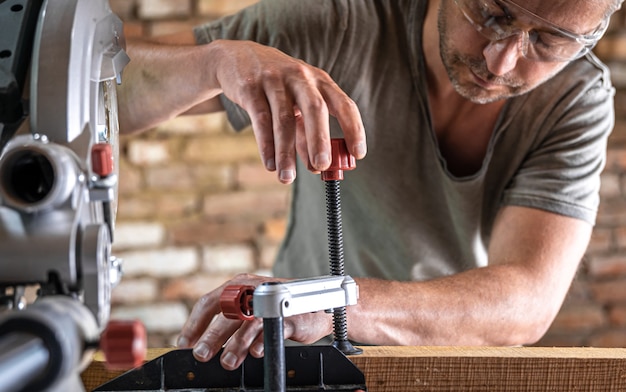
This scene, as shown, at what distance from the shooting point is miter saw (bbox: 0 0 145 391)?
513mm

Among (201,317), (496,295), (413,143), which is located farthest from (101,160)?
(413,143)

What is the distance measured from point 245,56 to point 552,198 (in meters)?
0.73

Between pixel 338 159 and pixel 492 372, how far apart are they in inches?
13.1

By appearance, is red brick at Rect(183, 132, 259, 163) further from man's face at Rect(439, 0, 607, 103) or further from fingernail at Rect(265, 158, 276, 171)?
fingernail at Rect(265, 158, 276, 171)

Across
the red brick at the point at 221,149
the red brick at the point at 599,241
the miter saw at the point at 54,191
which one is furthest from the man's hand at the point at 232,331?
the red brick at the point at 599,241

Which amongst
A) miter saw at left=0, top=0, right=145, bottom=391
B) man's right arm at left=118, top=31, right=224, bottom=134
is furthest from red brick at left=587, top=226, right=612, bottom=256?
miter saw at left=0, top=0, right=145, bottom=391

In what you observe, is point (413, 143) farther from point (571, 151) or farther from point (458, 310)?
point (458, 310)

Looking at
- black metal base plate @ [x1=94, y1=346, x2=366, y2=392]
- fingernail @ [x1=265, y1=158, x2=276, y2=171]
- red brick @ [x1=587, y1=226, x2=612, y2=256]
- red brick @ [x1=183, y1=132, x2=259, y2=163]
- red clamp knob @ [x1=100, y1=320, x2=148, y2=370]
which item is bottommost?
red brick @ [x1=587, y1=226, x2=612, y2=256]

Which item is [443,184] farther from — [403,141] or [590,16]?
[590,16]

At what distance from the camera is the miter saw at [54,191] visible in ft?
1.68

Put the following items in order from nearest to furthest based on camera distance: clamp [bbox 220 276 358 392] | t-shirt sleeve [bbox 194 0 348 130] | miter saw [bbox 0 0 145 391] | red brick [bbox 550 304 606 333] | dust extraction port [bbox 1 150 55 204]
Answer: miter saw [bbox 0 0 145 391], dust extraction port [bbox 1 150 55 204], clamp [bbox 220 276 358 392], t-shirt sleeve [bbox 194 0 348 130], red brick [bbox 550 304 606 333]

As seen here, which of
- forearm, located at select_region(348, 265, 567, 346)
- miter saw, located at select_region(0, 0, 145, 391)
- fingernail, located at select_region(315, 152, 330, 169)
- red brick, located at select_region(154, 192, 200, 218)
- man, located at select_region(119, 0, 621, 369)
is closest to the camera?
miter saw, located at select_region(0, 0, 145, 391)

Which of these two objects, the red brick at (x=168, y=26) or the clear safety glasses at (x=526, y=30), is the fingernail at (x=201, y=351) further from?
the red brick at (x=168, y=26)

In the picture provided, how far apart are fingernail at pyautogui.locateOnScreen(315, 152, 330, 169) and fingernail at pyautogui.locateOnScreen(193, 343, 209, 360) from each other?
25 cm
